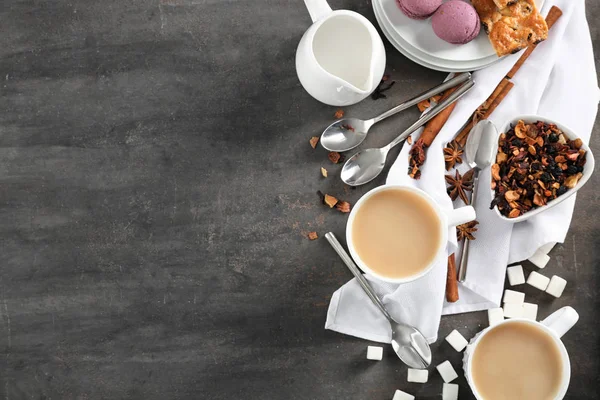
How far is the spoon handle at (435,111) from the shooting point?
4.84 ft

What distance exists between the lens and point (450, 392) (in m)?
1.51

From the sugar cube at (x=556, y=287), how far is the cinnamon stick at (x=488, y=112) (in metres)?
0.45

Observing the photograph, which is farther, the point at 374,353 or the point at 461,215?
the point at 374,353

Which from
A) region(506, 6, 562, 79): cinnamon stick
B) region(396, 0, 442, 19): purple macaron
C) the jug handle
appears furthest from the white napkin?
the jug handle

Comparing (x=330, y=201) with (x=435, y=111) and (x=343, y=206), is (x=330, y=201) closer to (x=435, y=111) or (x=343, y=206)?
(x=343, y=206)

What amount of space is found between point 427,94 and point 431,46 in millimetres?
126

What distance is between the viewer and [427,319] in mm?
1471

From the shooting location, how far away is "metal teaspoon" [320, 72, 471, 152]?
58.4 inches

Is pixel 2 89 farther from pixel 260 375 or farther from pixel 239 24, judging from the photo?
pixel 260 375

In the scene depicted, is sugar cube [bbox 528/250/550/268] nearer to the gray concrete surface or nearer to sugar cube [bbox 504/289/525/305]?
sugar cube [bbox 504/289/525/305]

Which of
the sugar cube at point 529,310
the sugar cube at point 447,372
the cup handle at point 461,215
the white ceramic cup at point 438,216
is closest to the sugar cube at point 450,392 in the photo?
the sugar cube at point 447,372

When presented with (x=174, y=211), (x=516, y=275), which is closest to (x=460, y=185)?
(x=516, y=275)

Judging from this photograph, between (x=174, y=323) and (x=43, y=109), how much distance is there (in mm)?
675

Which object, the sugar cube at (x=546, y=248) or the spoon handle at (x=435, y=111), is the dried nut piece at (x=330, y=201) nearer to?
the spoon handle at (x=435, y=111)
